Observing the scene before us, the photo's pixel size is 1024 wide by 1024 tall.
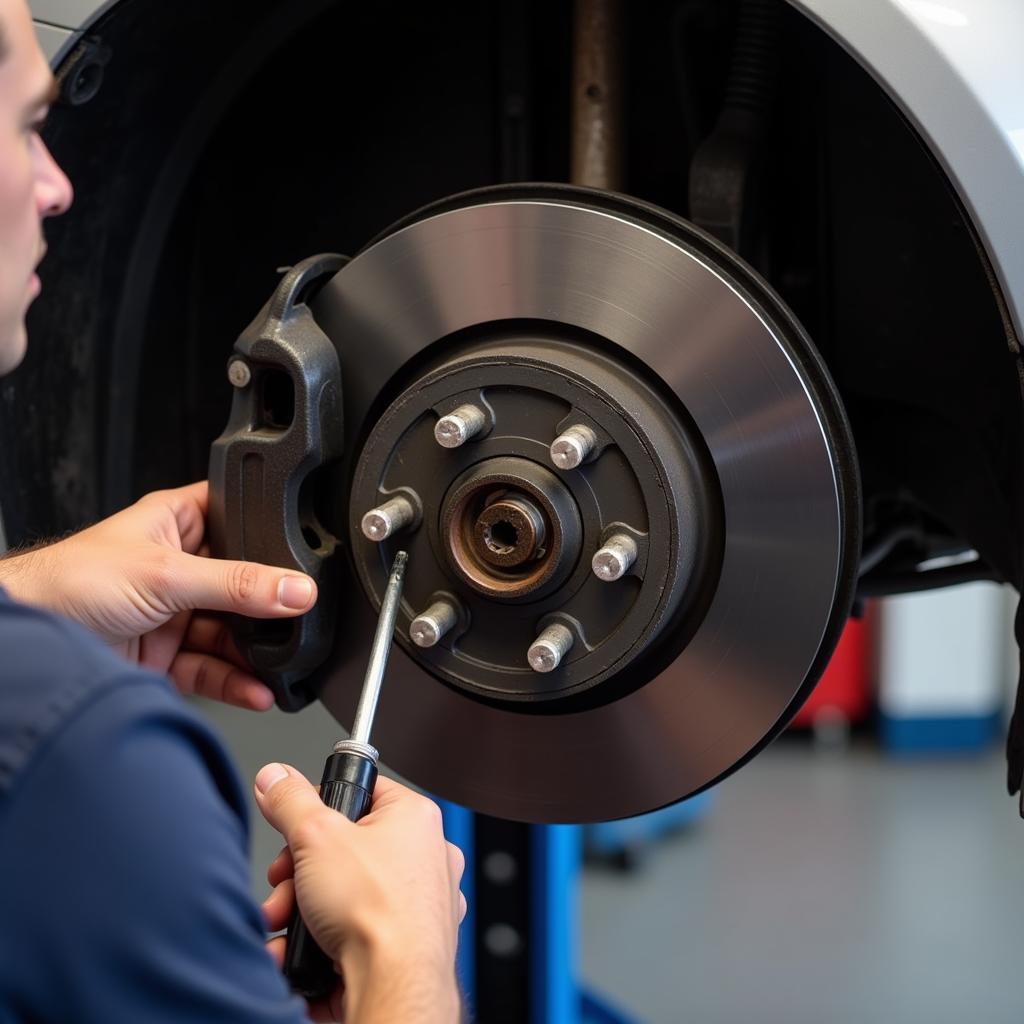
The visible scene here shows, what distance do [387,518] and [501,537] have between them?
2.4 inches

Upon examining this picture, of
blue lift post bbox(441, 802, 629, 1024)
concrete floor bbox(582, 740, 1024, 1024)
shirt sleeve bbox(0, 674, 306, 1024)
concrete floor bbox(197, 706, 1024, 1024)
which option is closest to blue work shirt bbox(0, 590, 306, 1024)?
shirt sleeve bbox(0, 674, 306, 1024)

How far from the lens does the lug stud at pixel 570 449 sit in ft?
2.10

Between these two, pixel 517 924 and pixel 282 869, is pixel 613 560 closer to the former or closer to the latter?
pixel 282 869

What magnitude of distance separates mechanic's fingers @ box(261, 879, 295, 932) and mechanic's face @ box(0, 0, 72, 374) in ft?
0.84

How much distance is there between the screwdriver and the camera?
58cm

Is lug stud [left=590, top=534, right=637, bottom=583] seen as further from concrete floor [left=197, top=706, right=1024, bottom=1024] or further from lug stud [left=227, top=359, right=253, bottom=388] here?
concrete floor [left=197, top=706, right=1024, bottom=1024]

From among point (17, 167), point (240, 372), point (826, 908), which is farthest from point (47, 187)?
point (826, 908)

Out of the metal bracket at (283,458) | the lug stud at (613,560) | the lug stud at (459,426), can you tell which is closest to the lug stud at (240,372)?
the metal bracket at (283,458)

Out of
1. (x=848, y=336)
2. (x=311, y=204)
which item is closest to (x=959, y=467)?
(x=848, y=336)

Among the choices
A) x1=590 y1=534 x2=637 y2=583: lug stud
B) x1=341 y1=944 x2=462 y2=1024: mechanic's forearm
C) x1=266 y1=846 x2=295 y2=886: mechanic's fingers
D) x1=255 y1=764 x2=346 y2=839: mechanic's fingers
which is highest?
x1=590 y1=534 x2=637 y2=583: lug stud

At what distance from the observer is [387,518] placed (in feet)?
2.23

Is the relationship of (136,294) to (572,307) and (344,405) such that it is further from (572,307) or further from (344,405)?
(572,307)

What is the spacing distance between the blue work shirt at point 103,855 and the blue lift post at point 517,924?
0.86 m

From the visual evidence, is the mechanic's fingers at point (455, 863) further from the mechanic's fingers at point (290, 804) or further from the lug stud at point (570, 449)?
the lug stud at point (570, 449)
